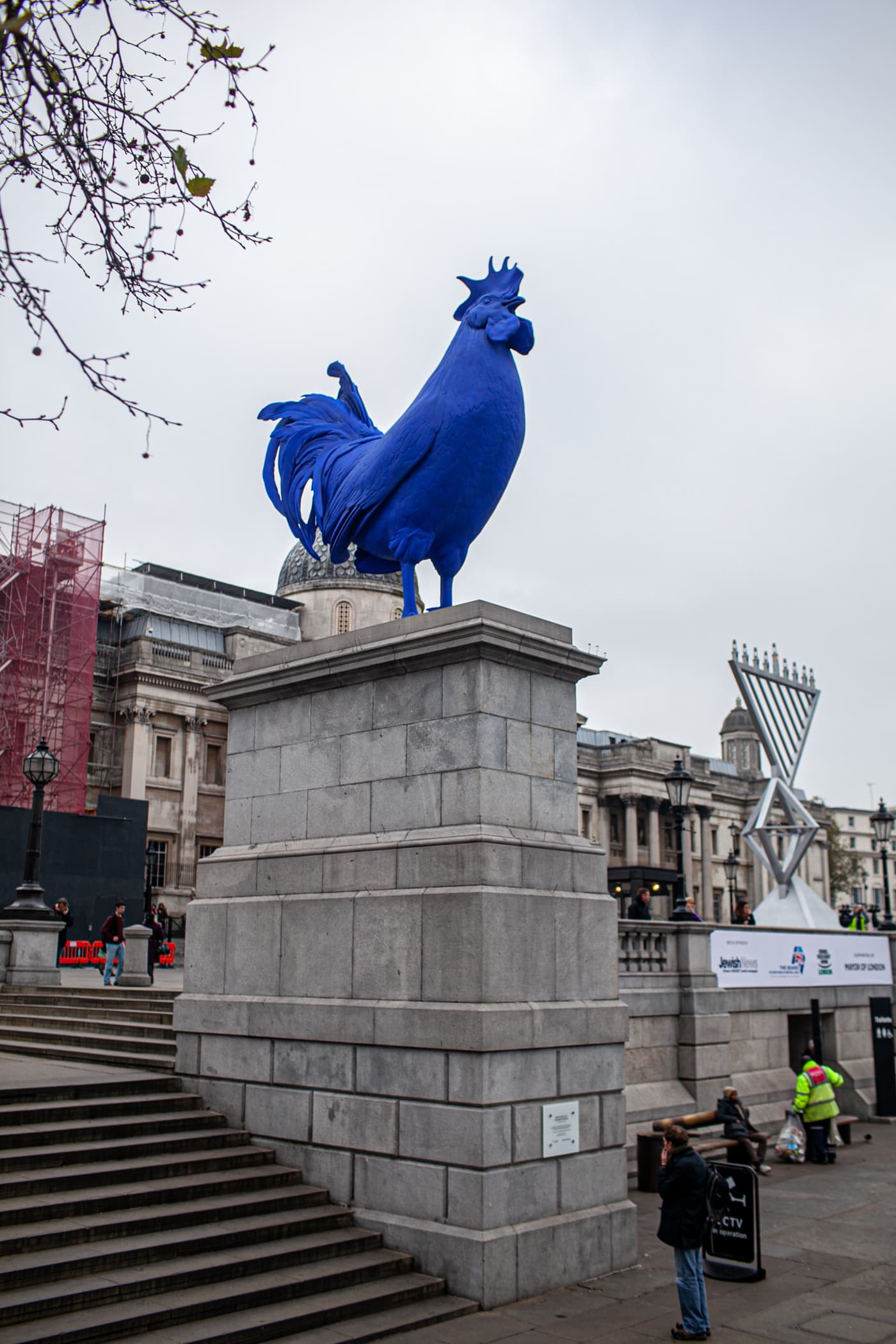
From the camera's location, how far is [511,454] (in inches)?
421

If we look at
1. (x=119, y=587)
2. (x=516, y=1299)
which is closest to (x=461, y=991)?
(x=516, y=1299)

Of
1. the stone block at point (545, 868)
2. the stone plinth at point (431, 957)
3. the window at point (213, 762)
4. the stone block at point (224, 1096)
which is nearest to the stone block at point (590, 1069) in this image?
the stone plinth at point (431, 957)

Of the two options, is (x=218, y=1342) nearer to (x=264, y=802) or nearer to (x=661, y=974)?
(x=264, y=802)

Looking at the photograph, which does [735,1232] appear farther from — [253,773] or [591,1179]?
[253,773]

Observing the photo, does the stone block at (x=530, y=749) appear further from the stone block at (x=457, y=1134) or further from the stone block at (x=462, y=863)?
the stone block at (x=457, y=1134)

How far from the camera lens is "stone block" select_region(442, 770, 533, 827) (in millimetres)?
9383

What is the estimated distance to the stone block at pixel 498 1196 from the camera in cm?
852

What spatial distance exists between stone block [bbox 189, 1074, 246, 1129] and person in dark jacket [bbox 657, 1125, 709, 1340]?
4.03m

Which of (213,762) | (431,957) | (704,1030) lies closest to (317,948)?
(431,957)

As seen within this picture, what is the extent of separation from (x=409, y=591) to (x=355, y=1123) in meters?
4.60

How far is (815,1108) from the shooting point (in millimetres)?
16516

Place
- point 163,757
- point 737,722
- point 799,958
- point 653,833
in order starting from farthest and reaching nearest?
point 737,722, point 653,833, point 163,757, point 799,958

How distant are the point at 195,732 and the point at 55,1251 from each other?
170 feet

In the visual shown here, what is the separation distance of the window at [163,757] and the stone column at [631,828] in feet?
116
